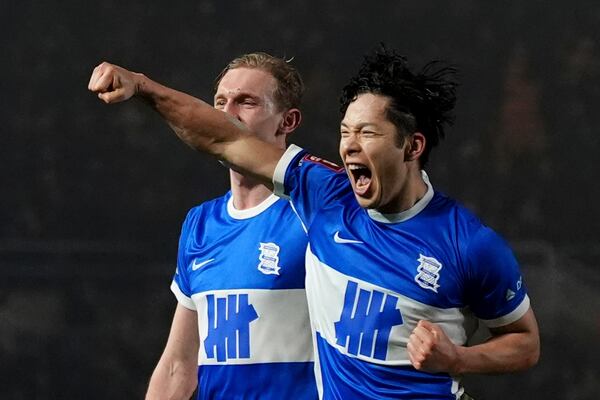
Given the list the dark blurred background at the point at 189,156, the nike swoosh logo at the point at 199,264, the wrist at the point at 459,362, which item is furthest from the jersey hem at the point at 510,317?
the dark blurred background at the point at 189,156

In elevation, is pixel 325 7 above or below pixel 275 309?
above

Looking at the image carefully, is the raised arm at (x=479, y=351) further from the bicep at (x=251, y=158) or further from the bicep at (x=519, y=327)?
the bicep at (x=251, y=158)

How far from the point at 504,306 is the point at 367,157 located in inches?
17.0

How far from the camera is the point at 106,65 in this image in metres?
2.63

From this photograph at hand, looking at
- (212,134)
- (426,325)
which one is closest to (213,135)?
(212,134)

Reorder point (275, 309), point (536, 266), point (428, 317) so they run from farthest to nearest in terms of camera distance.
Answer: point (536, 266), point (275, 309), point (428, 317)

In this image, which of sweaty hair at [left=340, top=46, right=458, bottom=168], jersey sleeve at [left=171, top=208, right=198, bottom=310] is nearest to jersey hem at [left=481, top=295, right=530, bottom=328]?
sweaty hair at [left=340, top=46, right=458, bottom=168]

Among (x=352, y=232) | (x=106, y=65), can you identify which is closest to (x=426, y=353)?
(x=352, y=232)

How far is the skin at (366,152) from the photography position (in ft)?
8.54

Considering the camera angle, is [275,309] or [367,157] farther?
[275,309]

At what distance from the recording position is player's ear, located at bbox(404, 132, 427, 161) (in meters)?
2.69

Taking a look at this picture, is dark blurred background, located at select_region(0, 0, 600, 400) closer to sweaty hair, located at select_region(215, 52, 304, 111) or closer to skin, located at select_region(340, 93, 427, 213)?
sweaty hair, located at select_region(215, 52, 304, 111)

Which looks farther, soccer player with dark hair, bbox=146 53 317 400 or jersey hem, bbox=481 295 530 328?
soccer player with dark hair, bbox=146 53 317 400

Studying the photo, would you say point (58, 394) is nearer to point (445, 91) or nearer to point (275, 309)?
point (275, 309)
